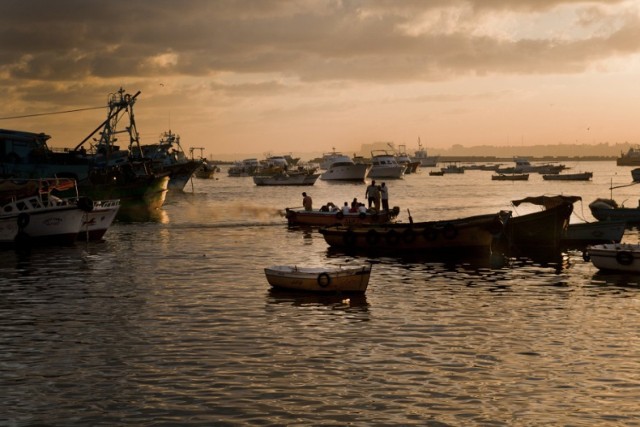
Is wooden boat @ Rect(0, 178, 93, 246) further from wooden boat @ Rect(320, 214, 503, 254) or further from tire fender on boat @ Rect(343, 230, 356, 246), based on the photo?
wooden boat @ Rect(320, 214, 503, 254)

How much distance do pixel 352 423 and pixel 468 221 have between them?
93.1 ft

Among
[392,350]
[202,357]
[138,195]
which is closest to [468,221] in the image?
[392,350]

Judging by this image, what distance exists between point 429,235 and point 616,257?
10823mm

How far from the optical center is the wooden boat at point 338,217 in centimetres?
5434

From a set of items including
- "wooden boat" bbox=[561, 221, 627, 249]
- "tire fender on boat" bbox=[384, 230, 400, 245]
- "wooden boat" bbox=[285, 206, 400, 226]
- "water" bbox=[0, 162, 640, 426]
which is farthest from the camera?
"wooden boat" bbox=[285, 206, 400, 226]

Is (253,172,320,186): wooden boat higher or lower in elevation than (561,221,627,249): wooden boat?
higher

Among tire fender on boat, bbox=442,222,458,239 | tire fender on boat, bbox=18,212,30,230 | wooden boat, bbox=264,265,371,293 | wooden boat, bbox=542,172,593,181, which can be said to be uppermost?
tire fender on boat, bbox=18,212,30,230

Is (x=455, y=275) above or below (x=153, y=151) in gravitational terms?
below

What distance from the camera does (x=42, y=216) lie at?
4859cm

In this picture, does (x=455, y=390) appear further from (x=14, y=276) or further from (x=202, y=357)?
(x=14, y=276)

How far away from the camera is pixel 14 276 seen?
36.8 m

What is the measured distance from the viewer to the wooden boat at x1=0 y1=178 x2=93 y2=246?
47625mm

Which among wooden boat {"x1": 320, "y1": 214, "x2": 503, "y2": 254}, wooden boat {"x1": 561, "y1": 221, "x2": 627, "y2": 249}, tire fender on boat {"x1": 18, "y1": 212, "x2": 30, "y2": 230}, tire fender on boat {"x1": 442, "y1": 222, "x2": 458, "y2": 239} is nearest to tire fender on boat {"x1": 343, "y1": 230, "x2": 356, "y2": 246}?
wooden boat {"x1": 320, "y1": 214, "x2": 503, "y2": 254}

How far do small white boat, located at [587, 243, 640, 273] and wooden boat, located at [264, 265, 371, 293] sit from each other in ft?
41.3
